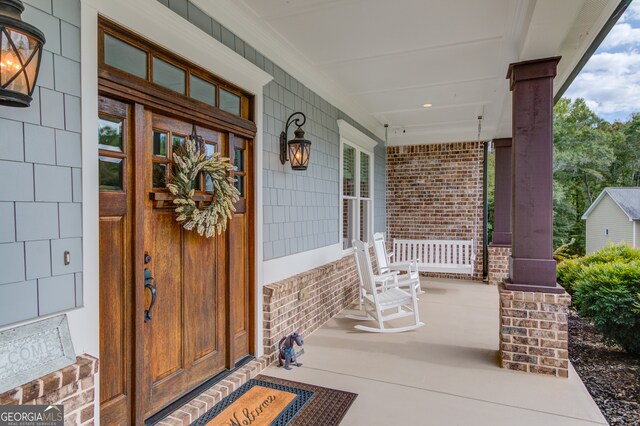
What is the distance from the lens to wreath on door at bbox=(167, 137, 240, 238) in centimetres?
237

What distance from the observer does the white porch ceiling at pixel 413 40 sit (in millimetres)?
2758

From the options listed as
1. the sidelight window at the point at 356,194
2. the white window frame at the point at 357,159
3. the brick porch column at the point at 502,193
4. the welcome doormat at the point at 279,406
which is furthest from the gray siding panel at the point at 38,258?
the brick porch column at the point at 502,193

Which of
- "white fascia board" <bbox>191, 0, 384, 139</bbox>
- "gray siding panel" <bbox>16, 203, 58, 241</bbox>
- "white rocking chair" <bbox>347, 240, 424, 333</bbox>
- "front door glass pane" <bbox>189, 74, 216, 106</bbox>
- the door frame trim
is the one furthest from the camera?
"white rocking chair" <bbox>347, 240, 424, 333</bbox>

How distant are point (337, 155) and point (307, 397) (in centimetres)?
327

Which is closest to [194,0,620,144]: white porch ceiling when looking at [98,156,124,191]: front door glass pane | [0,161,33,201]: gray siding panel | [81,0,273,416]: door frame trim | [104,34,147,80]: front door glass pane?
[81,0,273,416]: door frame trim

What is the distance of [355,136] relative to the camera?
5719 millimetres

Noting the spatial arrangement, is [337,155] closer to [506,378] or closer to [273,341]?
[273,341]

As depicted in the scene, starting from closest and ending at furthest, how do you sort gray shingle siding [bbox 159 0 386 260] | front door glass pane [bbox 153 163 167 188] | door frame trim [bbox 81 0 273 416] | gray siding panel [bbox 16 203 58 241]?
gray siding panel [bbox 16 203 58 241] < door frame trim [bbox 81 0 273 416] < front door glass pane [bbox 153 163 167 188] < gray shingle siding [bbox 159 0 386 260]

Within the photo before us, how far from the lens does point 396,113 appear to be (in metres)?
6.09

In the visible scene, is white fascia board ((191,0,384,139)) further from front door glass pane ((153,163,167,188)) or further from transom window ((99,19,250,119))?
front door glass pane ((153,163,167,188))

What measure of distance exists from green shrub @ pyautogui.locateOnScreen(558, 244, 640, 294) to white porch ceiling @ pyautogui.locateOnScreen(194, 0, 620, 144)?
8.23ft

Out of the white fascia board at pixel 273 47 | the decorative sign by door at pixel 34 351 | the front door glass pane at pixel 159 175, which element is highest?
the white fascia board at pixel 273 47

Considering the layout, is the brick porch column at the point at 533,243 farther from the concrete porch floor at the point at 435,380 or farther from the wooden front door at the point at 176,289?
the wooden front door at the point at 176,289

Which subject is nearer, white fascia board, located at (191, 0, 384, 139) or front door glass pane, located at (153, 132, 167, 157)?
front door glass pane, located at (153, 132, 167, 157)
